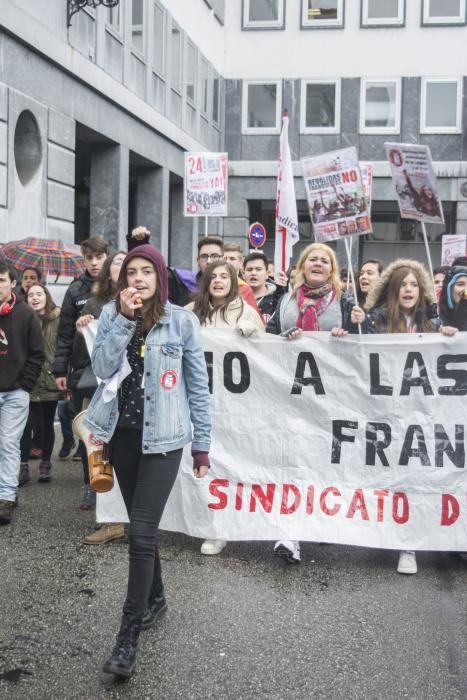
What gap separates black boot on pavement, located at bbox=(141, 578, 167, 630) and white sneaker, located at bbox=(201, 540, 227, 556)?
4.00ft

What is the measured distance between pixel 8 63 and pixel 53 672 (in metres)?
10.5

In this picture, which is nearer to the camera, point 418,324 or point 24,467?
point 418,324

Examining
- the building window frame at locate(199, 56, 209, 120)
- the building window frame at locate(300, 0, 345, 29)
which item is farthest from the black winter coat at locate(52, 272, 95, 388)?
the building window frame at locate(300, 0, 345, 29)

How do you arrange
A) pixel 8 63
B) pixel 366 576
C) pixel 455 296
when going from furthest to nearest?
pixel 8 63 → pixel 455 296 → pixel 366 576

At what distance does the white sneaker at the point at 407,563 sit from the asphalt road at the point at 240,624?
57mm

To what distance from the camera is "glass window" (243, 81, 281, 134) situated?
2762cm

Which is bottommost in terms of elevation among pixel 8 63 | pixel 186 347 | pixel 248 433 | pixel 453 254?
pixel 248 433

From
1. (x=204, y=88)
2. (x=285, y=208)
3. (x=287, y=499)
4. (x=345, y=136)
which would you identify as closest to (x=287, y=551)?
(x=287, y=499)

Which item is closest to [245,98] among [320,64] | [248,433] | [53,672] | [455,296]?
[320,64]

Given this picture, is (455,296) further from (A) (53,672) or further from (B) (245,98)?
(B) (245,98)

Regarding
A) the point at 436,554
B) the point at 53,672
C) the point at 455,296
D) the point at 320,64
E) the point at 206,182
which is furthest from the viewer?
the point at 320,64

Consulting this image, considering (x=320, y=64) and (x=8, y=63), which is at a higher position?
(x=320, y=64)

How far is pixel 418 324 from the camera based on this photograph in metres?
6.21

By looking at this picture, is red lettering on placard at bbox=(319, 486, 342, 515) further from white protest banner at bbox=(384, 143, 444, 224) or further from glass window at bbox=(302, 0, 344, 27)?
glass window at bbox=(302, 0, 344, 27)
